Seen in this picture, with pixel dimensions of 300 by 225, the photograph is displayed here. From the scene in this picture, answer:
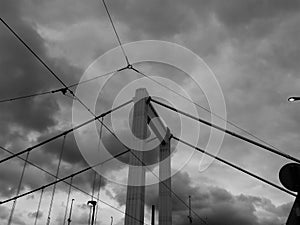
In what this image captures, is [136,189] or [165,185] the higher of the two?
[165,185]

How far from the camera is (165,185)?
2811 cm

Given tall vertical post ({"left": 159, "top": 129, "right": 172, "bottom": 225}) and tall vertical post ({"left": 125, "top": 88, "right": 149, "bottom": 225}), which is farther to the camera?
tall vertical post ({"left": 159, "top": 129, "right": 172, "bottom": 225})

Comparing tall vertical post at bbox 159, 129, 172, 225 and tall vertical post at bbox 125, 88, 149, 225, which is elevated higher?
tall vertical post at bbox 159, 129, 172, 225

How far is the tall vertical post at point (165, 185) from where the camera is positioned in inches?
1038

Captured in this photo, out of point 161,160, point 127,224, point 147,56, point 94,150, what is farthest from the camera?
point 161,160

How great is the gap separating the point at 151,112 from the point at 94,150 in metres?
6.01

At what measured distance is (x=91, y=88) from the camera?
1823 cm

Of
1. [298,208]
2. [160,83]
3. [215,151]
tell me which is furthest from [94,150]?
[298,208]

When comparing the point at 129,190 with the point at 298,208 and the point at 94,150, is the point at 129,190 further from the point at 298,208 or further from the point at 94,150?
the point at 298,208

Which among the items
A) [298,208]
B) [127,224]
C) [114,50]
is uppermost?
[114,50]

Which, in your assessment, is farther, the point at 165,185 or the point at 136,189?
the point at 165,185

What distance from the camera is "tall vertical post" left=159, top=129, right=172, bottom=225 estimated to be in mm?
26375

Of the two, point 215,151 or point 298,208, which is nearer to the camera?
point 298,208

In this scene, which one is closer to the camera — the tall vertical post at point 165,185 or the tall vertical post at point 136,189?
the tall vertical post at point 136,189
